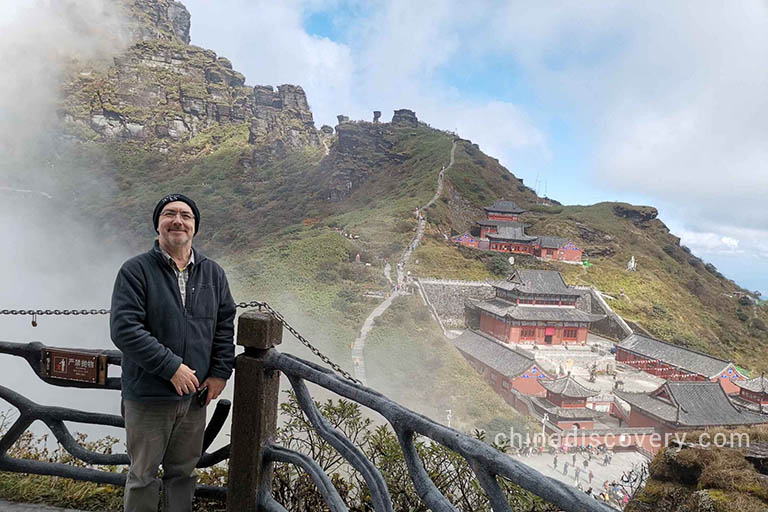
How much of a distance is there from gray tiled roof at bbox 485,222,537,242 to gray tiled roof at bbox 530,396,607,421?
818 inches

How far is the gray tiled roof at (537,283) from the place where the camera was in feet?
84.5

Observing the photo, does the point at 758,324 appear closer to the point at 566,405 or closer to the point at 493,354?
the point at 493,354

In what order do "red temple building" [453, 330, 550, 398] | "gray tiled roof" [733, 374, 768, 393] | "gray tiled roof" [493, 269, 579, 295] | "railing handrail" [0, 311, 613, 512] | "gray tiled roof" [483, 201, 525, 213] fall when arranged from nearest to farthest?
"railing handrail" [0, 311, 613, 512], "red temple building" [453, 330, 550, 398], "gray tiled roof" [733, 374, 768, 393], "gray tiled roof" [493, 269, 579, 295], "gray tiled roof" [483, 201, 525, 213]

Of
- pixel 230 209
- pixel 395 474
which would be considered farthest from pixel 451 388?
pixel 230 209

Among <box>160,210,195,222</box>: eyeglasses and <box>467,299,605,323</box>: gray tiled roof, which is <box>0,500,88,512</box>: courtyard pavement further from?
<box>467,299,605,323</box>: gray tiled roof

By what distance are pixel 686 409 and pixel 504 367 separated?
6.58 m

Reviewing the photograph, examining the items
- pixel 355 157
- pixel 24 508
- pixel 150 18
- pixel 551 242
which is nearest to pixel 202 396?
pixel 24 508

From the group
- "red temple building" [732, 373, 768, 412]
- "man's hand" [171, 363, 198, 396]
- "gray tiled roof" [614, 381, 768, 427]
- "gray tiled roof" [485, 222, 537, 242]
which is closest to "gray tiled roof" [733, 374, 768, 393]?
"red temple building" [732, 373, 768, 412]

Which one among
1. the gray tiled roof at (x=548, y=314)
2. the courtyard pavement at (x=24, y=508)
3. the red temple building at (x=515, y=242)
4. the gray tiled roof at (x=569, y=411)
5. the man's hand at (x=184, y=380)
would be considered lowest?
the gray tiled roof at (x=569, y=411)

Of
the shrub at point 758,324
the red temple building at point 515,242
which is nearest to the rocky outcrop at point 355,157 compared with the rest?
the red temple building at point 515,242

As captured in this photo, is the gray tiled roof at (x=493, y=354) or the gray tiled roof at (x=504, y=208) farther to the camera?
the gray tiled roof at (x=504, y=208)

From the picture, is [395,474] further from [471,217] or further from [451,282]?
[471,217]

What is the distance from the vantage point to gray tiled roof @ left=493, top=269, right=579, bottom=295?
25767 mm

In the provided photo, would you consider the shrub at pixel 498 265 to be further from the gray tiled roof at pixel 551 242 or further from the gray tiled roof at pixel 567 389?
the gray tiled roof at pixel 567 389
